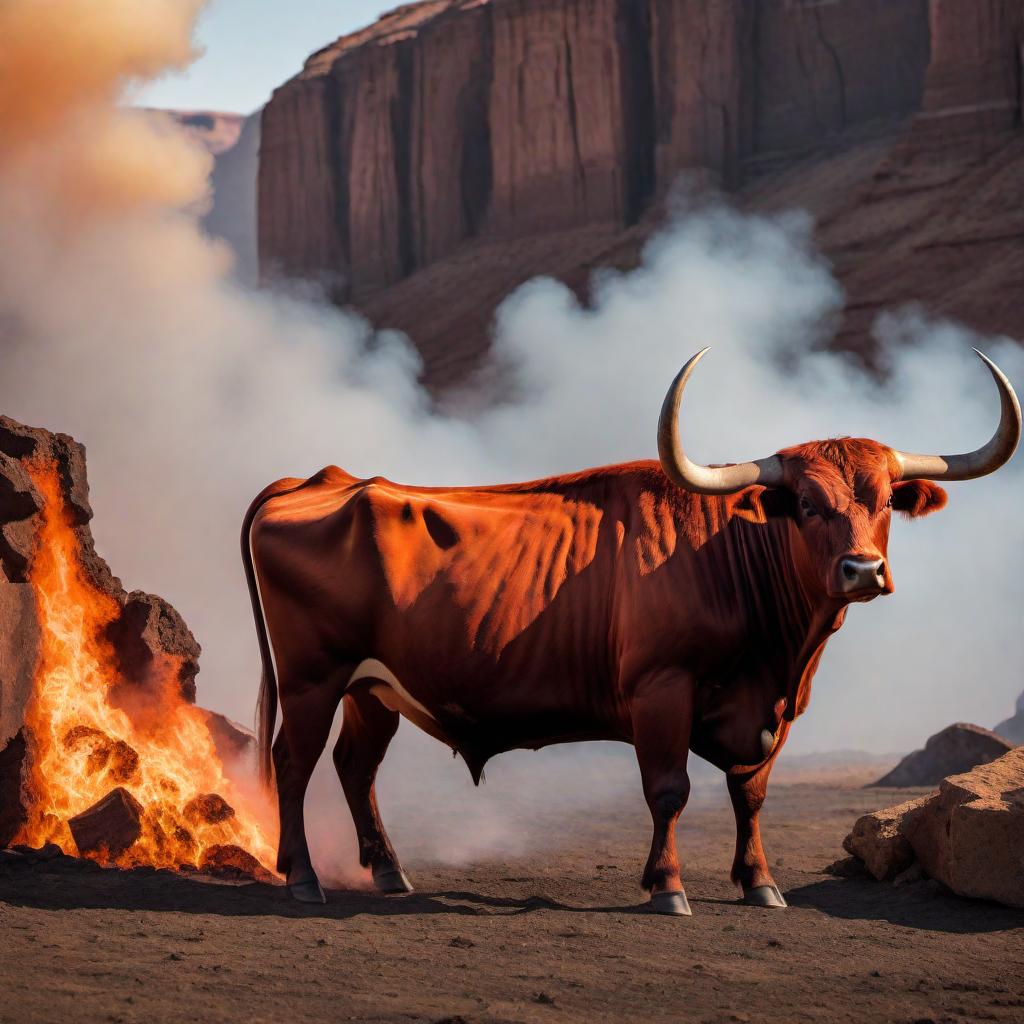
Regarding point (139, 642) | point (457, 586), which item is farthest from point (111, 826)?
point (457, 586)

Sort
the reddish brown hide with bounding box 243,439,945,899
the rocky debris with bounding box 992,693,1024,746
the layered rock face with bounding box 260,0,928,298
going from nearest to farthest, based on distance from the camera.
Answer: the reddish brown hide with bounding box 243,439,945,899, the rocky debris with bounding box 992,693,1024,746, the layered rock face with bounding box 260,0,928,298

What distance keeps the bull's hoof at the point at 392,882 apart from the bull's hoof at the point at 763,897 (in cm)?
170

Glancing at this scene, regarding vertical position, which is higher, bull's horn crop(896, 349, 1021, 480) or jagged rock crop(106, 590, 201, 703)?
bull's horn crop(896, 349, 1021, 480)

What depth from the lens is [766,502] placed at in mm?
6770

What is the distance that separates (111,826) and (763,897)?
3.35 meters

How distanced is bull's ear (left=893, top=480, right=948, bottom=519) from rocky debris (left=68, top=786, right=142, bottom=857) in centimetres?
419

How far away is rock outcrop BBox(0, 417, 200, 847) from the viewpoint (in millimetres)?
7609

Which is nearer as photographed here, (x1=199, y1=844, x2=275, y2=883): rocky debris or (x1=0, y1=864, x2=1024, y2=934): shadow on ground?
(x1=0, y1=864, x2=1024, y2=934): shadow on ground

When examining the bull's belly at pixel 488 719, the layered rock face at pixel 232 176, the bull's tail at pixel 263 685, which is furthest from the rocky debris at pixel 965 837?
the layered rock face at pixel 232 176

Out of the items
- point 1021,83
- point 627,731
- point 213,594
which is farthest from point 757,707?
point 1021,83

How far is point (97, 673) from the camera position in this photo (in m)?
8.52

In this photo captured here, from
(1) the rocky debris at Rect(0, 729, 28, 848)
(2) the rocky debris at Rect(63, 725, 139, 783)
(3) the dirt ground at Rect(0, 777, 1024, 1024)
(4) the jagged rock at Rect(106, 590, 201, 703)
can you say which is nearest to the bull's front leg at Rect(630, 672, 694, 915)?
(3) the dirt ground at Rect(0, 777, 1024, 1024)

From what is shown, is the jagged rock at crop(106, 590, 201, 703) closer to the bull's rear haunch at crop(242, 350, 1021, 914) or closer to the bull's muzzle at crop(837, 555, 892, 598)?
the bull's rear haunch at crop(242, 350, 1021, 914)

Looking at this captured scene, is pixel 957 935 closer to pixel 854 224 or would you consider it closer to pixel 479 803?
pixel 479 803
